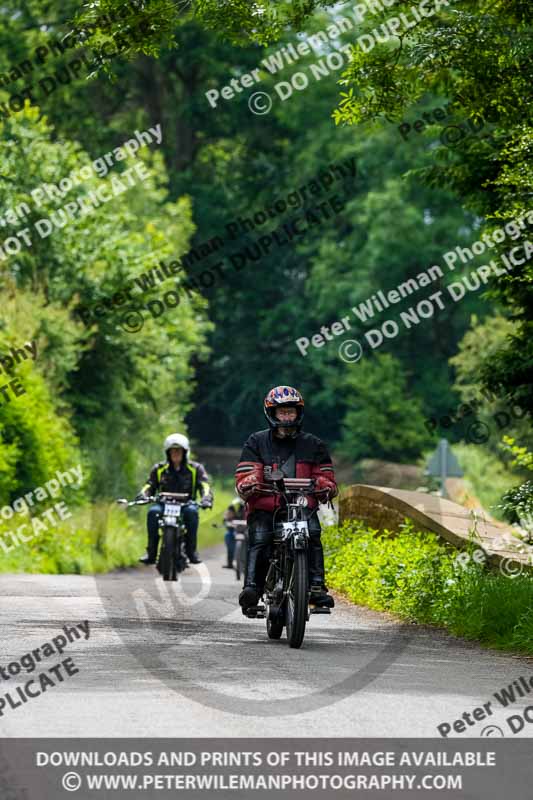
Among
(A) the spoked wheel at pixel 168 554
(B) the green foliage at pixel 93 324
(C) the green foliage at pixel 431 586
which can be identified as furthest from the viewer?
(B) the green foliage at pixel 93 324

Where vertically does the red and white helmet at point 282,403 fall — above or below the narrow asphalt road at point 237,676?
above

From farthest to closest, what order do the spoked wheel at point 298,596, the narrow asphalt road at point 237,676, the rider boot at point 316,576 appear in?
the rider boot at point 316,576
the spoked wheel at point 298,596
the narrow asphalt road at point 237,676

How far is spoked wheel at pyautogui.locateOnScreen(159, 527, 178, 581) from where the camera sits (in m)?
18.4

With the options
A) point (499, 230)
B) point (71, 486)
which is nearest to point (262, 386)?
point (71, 486)

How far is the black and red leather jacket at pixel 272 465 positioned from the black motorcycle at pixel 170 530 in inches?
251

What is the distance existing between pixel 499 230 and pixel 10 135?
75.9 ft

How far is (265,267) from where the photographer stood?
69375 mm

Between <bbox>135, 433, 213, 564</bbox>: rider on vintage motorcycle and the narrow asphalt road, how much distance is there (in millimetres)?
3413

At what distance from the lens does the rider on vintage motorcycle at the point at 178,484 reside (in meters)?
18.8

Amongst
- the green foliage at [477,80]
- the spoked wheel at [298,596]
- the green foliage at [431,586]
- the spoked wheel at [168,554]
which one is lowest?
the green foliage at [431,586]

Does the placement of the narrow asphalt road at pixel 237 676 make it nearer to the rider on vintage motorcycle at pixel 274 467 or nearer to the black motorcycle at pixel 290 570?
the black motorcycle at pixel 290 570

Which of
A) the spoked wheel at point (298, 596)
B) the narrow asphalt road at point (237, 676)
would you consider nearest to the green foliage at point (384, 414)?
the narrow asphalt road at point (237, 676)

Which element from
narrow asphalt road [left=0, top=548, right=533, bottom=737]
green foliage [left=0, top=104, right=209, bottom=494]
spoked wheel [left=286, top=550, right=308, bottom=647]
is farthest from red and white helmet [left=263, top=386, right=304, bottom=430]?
green foliage [left=0, top=104, right=209, bottom=494]

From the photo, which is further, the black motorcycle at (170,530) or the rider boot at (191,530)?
the rider boot at (191,530)
